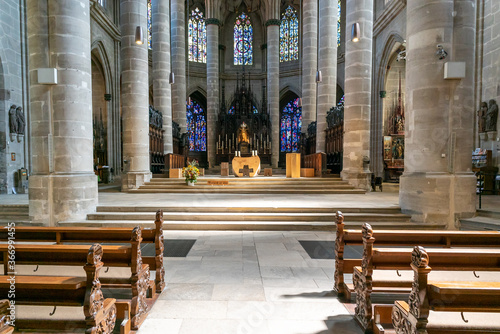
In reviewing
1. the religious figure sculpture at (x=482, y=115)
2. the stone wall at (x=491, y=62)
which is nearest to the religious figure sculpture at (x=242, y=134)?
the religious figure sculpture at (x=482, y=115)

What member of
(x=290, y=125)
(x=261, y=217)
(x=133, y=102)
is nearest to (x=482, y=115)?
(x=261, y=217)

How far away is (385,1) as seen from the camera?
758 inches

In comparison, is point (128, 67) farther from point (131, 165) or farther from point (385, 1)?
point (385, 1)

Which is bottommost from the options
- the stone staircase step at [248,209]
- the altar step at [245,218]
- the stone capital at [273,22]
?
the altar step at [245,218]

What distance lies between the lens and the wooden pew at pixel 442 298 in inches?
68.2

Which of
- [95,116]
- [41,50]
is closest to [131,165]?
[41,50]

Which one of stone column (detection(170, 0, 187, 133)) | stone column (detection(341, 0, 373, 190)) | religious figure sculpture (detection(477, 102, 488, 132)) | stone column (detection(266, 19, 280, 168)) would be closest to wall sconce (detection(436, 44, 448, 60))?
stone column (detection(341, 0, 373, 190))

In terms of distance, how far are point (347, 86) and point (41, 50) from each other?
1038cm

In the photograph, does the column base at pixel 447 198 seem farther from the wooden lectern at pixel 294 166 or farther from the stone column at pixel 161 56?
the stone column at pixel 161 56

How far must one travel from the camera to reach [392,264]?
9.09 ft

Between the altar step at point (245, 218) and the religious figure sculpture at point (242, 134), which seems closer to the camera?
the altar step at point (245, 218)

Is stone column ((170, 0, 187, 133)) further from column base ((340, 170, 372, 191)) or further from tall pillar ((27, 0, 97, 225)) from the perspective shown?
column base ((340, 170, 372, 191))

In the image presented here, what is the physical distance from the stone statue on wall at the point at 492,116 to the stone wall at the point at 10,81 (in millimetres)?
19390

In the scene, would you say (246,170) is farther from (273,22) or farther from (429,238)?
(273,22)
